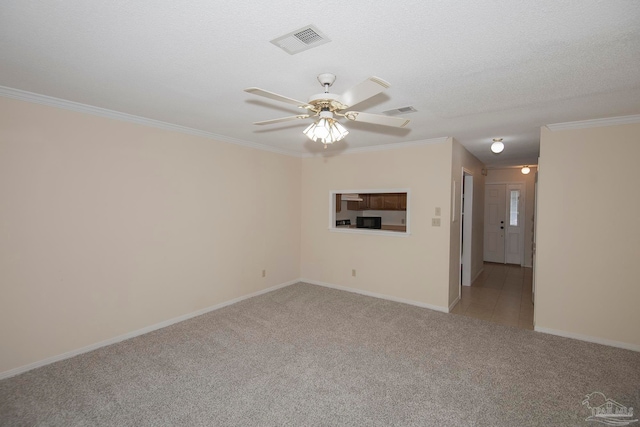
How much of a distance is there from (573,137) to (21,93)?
18.2 feet

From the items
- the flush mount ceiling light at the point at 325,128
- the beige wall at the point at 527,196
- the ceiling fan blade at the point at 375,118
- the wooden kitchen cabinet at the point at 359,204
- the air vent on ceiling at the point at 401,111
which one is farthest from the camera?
the beige wall at the point at 527,196

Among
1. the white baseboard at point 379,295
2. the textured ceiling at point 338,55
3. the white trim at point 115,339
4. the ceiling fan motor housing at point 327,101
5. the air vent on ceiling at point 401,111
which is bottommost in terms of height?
the white trim at point 115,339

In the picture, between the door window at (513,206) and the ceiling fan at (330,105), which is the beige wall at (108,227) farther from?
the door window at (513,206)

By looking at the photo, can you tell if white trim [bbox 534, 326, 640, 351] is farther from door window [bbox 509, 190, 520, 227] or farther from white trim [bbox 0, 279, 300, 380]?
door window [bbox 509, 190, 520, 227]

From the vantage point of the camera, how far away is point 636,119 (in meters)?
3.09

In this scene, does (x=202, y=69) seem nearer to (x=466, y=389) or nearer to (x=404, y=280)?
(x=466, y=389)

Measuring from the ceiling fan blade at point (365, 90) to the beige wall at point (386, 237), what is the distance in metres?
2.74

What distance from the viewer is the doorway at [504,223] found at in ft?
23.9

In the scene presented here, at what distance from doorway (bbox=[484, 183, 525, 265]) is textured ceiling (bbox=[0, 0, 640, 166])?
15.1 ft

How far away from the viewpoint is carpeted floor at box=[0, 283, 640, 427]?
2.17 m

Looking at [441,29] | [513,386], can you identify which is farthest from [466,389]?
[441,29]

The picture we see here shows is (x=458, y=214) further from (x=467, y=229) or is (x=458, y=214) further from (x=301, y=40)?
(x=301, y=40)

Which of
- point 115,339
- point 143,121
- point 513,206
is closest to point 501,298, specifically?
point 513,206

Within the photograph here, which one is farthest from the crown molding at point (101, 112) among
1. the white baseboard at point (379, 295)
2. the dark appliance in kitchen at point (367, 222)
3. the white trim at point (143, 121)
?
the white baseboard at point (379, 295)
